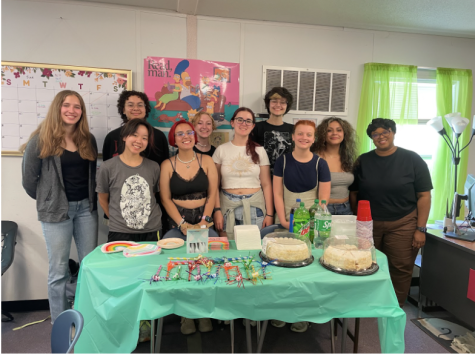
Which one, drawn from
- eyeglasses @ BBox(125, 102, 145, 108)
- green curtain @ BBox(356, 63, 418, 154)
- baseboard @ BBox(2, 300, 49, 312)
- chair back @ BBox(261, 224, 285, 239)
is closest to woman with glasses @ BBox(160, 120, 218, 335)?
chair back @ BBox(261, 224, 285, 239)

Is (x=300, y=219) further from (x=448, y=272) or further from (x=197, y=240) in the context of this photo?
(x=448, y=272)

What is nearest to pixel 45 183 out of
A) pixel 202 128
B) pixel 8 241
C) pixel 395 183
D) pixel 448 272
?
pixel 8 241

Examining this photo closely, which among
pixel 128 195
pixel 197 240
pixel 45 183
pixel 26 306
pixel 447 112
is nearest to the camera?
pixel 197 240

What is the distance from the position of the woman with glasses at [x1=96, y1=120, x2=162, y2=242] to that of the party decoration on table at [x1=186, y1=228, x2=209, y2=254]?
1.56ft

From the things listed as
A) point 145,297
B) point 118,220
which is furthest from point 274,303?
point 118,220

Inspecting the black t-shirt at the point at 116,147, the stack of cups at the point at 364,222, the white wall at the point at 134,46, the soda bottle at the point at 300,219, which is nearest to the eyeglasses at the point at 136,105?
the black t-shirt at the point at 116,147

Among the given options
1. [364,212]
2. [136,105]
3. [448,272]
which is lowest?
[448,272]

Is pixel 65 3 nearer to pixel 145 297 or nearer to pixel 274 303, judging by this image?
pixel 145 297

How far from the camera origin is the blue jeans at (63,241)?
2.18m

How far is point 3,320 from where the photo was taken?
2459 mm

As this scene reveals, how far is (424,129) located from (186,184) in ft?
9.00

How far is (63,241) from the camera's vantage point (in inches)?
87.0

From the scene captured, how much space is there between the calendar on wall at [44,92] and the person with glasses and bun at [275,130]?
49.1 inches

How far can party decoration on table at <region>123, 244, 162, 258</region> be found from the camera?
1.62 meters
